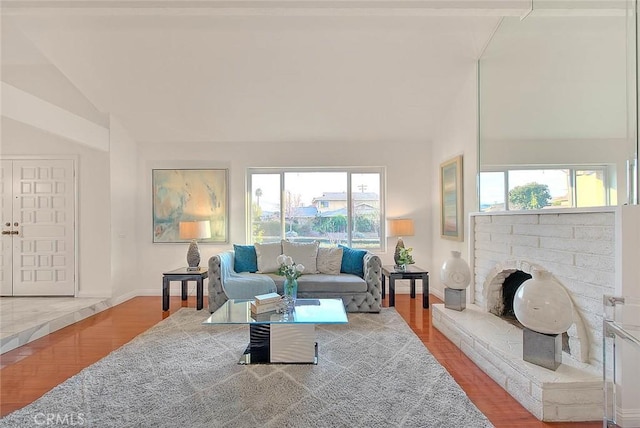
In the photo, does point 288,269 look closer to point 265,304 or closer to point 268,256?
point 265,304

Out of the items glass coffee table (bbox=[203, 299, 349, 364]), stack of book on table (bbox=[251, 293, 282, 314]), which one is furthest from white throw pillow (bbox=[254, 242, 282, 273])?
glass coffee table (bbox=[203, 299, 349, 364])

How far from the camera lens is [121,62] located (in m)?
4.16

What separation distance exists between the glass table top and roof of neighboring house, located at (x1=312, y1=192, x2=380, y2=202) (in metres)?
2.48

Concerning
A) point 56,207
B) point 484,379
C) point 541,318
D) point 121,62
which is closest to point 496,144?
point 541,318

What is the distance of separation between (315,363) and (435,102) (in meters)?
3.66

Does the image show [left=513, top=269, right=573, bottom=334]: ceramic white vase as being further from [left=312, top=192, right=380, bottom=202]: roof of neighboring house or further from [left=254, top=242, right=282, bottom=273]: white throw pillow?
[left=312, top=192, right=380, bottom=202]: roof of neighboring house

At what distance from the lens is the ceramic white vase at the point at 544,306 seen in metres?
2.24

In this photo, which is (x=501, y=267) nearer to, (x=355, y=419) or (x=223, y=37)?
(x=355, y=419)

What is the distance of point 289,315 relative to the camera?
9.78ft

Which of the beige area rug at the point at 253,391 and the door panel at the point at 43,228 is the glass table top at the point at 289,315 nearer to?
the beige area rug at the point at 253,391

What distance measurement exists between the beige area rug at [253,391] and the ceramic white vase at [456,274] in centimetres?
75

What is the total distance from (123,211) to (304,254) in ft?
8.93

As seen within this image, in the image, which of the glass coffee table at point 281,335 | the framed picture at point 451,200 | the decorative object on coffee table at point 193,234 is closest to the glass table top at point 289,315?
the glass coffee table at point 281,335

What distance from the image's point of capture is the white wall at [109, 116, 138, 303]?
4.92m
